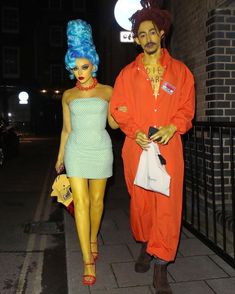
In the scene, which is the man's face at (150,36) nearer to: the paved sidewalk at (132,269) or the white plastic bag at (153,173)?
the white plastic bag at (153,173)

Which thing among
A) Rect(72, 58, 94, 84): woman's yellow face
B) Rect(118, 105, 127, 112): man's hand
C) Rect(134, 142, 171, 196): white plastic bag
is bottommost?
Rect(134, 142, 171, 196): white plastic bag

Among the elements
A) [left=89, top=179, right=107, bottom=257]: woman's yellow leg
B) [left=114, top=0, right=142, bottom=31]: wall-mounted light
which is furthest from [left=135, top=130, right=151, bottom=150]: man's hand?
[left=114, top=0, right=142, bottom=31]: wall-mounted light

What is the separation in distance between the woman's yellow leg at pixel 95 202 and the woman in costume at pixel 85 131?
6cm

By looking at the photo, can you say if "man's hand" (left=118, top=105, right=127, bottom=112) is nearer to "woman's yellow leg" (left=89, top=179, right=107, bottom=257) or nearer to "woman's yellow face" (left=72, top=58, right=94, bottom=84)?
"woman's yellow face" (left=72, top=58, right=94, bottom=84)

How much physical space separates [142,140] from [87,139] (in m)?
0.57

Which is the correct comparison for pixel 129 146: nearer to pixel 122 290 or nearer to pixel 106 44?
pixel 122 290

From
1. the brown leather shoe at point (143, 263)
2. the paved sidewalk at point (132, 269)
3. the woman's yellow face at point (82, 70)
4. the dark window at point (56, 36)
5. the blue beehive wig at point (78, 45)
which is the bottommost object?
the paved sidewalk at point (132, 269)

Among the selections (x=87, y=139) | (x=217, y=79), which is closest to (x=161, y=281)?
(x=87, y=139)

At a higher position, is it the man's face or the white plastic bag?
the man's face

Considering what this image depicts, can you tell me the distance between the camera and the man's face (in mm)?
3461

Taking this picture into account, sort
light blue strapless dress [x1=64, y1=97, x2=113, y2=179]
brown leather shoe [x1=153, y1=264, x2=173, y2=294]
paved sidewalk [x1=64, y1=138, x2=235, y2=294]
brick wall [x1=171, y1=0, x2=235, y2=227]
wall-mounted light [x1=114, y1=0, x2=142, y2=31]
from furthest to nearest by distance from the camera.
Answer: wall-mounted light [x1=114, y1=0, x2=142, y2=31] < brick wall [x1=171, y1=0, x2=235, y2=227] < light blue strapless dress [x1=64, y1=97, x2=113, y2=179] < paved sidewalk [x1=64, y1=138, x2=235, y2=294] < brown leather shoe [x1=153, y1=264, x2=173, y2=294]

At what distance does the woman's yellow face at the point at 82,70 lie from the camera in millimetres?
3713

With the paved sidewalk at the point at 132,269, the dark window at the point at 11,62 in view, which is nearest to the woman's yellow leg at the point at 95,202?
the paved sidewalk at the point at 132,269

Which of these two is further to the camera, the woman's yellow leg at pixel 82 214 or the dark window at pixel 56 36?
the dark window at pixel 56 36
